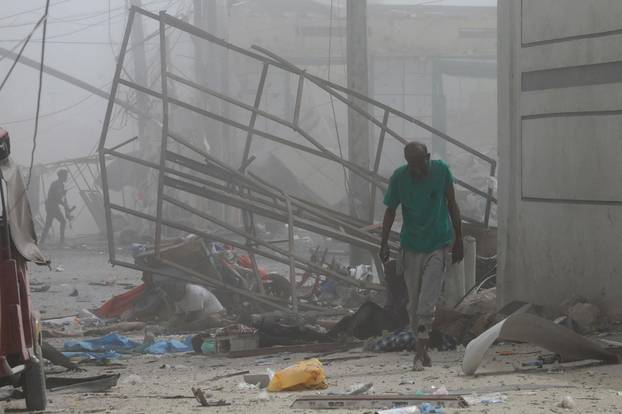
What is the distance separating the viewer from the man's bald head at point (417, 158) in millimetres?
8305

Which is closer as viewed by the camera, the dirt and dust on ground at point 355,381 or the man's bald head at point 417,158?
the dirt and dust on ground at point 355,381

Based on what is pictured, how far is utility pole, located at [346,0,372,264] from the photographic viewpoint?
16609mm

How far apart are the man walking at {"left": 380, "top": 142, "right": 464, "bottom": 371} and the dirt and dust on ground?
42 cm

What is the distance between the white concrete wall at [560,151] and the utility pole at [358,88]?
18.8ft

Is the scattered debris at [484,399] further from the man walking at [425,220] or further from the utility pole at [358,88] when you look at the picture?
the utility pole at [358,88]

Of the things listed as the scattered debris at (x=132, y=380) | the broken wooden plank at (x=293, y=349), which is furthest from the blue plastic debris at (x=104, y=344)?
the scattered debris at (x=132, y=380)

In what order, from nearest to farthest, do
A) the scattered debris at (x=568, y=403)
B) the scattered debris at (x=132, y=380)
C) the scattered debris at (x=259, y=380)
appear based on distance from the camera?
the scattered debris at (x=568, y=403) → the scattered debris at (x=259, y=380) → the scattered debris at (x=132, y=380)

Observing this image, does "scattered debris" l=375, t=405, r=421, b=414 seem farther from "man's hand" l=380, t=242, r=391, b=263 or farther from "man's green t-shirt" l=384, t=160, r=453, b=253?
"man's hand" l=380, t=242, r=391, b=263

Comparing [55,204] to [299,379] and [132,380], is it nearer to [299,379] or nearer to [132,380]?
[132,380]

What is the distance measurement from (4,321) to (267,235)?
1852 cm

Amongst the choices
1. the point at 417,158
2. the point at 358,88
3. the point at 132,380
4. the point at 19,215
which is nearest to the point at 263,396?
the point at 132,380

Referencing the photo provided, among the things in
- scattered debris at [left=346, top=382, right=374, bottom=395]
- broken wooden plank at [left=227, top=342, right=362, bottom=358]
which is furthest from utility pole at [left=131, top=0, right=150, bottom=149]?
scattered debris at [left=346, top=382, right=374, bottom=395]

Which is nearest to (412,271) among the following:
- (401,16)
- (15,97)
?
(401,16)

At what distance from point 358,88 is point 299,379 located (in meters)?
9.47
